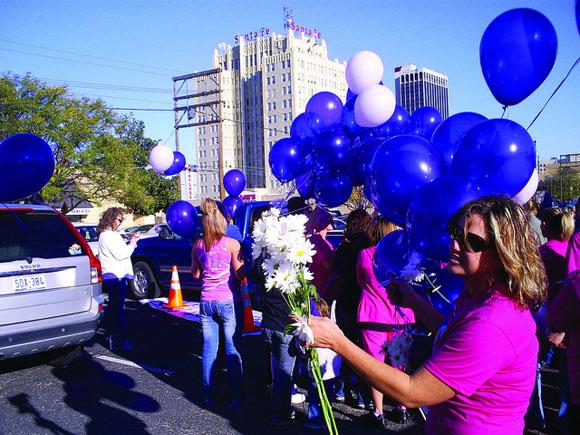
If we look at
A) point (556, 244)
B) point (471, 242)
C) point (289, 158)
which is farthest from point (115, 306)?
point (471, 242)

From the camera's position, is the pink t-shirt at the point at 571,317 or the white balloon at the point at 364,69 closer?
the pink t-shirt at the point at 571,317

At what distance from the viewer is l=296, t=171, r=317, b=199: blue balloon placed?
203 inches

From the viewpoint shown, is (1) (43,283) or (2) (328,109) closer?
(2) (328,109)

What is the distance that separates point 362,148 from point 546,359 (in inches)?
96.8

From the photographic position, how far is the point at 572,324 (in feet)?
9.16

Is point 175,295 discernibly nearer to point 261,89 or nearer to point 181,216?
point 181,216

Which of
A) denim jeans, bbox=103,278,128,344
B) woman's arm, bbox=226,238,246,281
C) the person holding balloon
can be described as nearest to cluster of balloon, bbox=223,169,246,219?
the person holding balloon

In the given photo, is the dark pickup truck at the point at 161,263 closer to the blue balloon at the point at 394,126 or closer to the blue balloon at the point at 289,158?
the blue balloon at the point at 289,158

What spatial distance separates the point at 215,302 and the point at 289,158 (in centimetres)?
168

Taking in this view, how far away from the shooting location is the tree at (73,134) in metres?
24.7

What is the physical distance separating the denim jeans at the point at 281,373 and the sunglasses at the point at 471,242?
8.80ft

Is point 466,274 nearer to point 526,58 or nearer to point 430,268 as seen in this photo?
point 430,268

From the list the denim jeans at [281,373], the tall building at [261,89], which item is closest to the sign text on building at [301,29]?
the tall building at [261,89]

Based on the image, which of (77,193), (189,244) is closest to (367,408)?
(189,244)
